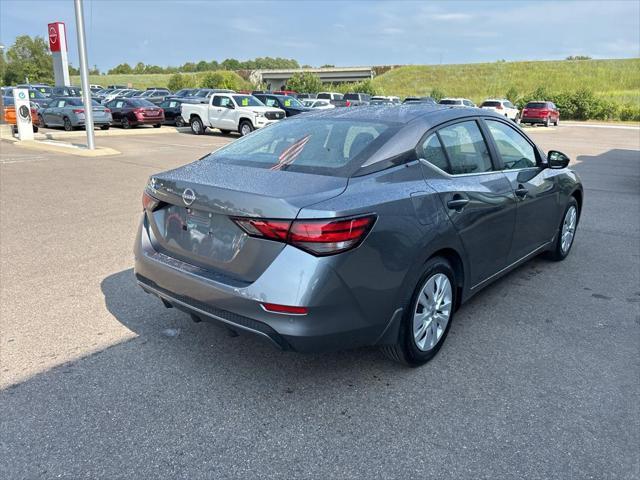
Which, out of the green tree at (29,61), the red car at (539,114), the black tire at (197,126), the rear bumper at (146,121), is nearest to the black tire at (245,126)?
the black tire at (197,126)

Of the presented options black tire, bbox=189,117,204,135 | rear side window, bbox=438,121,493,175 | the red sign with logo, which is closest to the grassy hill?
the red sign with logo

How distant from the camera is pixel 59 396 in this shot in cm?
312

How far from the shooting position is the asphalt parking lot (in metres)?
2.63

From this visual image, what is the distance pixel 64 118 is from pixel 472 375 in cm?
2372

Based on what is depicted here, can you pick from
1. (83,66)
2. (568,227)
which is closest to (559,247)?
(568,227)

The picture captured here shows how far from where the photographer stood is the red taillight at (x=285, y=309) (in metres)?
2.76

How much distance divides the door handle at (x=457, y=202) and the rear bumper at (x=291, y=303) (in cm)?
93

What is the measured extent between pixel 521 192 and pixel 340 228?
2301 millimetres

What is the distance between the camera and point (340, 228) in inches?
109

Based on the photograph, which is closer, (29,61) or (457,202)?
(457,202)

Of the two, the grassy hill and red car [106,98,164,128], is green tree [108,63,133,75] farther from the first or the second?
red car [106,98,164,128]

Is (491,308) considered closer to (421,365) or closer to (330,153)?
(421,365)

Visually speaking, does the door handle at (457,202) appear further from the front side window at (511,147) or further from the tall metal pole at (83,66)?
the tall metal pole at (83,66)

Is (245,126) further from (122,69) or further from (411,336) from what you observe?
(122,69)
